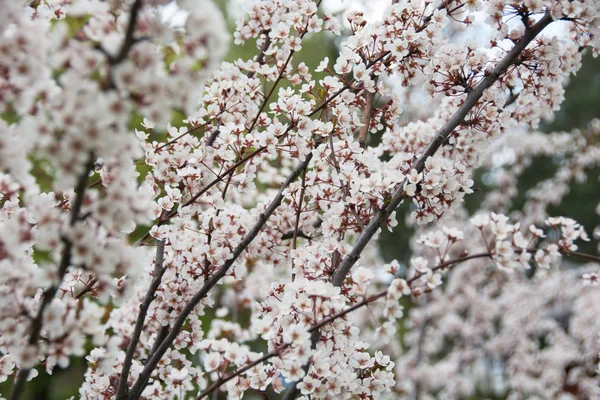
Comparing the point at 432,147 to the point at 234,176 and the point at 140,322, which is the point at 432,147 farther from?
the point at 140,322

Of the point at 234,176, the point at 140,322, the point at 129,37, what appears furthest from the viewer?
the point at 234,176

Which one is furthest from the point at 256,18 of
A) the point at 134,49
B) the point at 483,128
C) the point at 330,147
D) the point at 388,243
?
the point at 388,243

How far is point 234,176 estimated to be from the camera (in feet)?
7.66

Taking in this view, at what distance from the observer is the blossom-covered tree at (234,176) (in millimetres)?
1089

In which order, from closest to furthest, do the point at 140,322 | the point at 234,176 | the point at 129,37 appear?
1. the point at 129,37
2. the point at 140,322
3. the point at 234,176

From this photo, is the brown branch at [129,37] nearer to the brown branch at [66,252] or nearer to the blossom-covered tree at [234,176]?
the blossom-covered tree at [234,176]

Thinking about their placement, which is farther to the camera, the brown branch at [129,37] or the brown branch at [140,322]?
the brown branch at [140,322]

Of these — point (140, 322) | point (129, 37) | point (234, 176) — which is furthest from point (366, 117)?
point (129, 37)

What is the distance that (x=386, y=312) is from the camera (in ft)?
5.01

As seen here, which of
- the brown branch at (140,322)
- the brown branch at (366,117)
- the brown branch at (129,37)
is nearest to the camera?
the brown branch at (129,37)

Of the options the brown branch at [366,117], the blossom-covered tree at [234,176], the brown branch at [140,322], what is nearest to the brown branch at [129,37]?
the blossom-covered tree at [234,176]

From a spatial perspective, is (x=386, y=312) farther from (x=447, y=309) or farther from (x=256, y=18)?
(x=447, y=309)

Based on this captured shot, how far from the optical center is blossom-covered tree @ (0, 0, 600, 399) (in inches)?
42.9

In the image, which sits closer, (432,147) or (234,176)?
(432,147)
